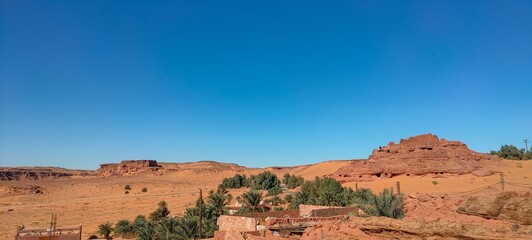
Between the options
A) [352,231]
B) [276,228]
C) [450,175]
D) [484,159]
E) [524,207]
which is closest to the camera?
[524,207]

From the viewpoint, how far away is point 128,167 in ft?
318

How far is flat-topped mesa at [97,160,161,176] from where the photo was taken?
93.6 metres

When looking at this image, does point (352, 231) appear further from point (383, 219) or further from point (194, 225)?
point (194, 225)

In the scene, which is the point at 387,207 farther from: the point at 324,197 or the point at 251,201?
the point at 251,201

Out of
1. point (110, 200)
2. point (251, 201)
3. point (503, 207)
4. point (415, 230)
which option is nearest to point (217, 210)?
point (251, 201)

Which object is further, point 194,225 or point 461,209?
point 194,225

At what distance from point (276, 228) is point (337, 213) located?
683 centimetres

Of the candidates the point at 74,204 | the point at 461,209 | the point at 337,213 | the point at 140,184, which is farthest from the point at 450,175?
the point at 140,184

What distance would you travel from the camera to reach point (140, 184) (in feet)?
221

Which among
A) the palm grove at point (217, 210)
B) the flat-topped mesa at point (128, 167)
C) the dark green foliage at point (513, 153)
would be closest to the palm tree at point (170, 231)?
the palm grove at point (217, 210)

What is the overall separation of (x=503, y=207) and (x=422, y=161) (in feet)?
133

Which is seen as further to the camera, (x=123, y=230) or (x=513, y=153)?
(x=513, y=153)

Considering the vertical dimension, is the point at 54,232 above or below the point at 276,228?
below

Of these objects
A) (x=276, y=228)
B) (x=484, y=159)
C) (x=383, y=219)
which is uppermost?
(x=484, y=159)
